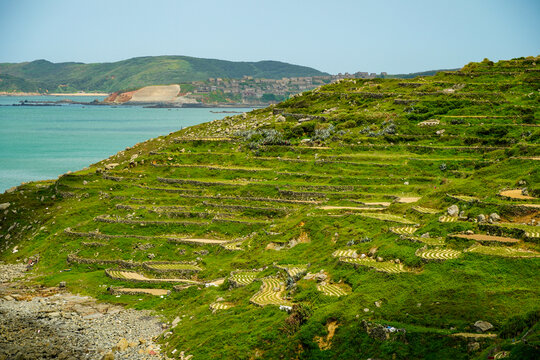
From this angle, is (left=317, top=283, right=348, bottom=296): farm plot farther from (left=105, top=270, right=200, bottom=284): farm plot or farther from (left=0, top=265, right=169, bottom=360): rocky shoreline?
(left=105, top=270, right=200, bottom=284): farm plot

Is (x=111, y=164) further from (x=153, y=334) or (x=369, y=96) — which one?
(x=153, y=334)

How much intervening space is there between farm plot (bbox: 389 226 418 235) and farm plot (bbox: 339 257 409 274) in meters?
3.48

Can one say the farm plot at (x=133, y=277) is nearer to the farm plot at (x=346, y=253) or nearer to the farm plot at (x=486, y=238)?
the farm plot at (x=346, y=253)

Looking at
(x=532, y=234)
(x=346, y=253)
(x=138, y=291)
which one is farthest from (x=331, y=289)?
(x=138, y=291)

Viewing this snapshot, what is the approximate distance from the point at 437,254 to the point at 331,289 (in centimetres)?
552

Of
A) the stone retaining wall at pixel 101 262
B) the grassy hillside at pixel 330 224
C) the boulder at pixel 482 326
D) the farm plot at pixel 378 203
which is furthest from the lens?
the farm plot at pixel 378 203

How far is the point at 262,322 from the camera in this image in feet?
93.5

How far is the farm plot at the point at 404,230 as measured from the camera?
34.6 meters

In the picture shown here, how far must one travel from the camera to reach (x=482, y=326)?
22891 millimetres

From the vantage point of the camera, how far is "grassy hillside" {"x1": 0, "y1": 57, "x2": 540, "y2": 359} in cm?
2564

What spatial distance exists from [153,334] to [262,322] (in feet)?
30.2

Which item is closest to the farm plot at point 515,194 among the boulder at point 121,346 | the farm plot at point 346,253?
the farm plot at point 346,253

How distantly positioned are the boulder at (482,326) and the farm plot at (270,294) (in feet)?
30.9

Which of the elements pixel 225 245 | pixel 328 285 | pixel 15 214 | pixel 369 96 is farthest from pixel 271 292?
pixel 369 96
